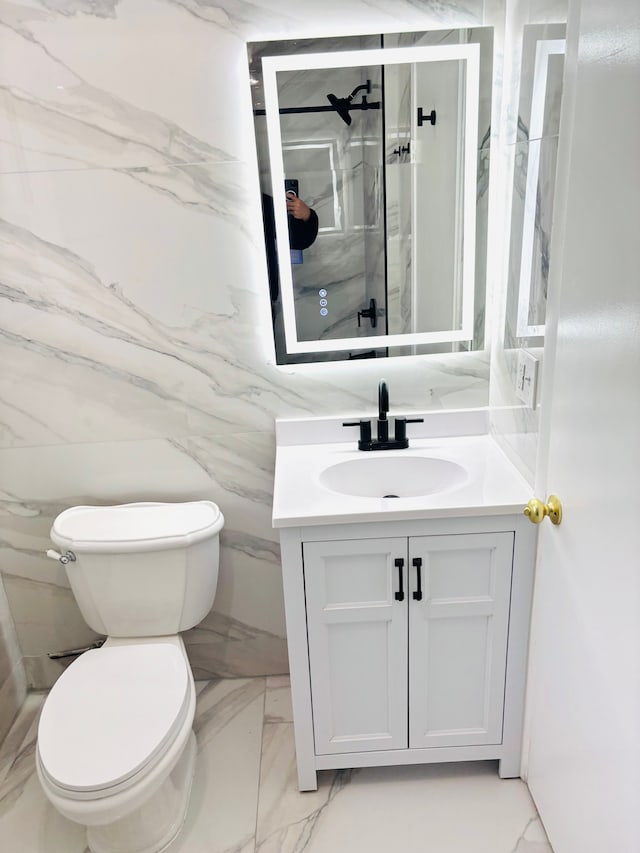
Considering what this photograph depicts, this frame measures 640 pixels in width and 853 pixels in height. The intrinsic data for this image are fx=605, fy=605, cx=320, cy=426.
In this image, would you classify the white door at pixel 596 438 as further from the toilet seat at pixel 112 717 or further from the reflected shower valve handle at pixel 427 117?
the toilet seat at pixel 112 717

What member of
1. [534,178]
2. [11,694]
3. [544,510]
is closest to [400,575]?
[544,510]

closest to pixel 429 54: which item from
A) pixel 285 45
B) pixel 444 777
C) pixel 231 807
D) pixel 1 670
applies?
pixel 285 45

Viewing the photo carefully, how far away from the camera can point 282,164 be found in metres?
1.64

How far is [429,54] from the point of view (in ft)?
5.18

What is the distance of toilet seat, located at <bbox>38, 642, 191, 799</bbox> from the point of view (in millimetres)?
1300

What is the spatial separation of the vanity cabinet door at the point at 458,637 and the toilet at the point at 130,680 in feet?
1.98

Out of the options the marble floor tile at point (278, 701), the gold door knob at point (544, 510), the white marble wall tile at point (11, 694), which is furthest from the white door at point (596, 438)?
the white marble wall tile at point (11, 694)

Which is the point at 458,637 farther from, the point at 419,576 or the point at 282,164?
the point at 282,164

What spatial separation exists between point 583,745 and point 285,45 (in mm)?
1770

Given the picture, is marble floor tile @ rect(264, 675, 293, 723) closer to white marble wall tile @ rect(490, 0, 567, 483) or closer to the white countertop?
the white countertop

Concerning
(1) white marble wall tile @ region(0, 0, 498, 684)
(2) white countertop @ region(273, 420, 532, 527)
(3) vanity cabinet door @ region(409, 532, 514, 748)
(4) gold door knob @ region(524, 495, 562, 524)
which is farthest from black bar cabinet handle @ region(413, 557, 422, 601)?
(1) white marble wall tile @ region(0, 0, 498, 684)

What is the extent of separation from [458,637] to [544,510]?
453 millimetres

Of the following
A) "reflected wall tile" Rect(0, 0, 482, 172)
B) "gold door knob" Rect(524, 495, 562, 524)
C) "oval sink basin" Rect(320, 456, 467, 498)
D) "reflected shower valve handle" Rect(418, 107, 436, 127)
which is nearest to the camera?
"gold door knob" Rect(524, 495, 562, 524)

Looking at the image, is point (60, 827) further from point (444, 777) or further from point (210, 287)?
point (210, 287)
